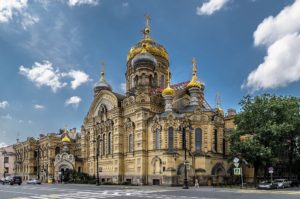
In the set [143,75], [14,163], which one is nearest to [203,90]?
[143,75]

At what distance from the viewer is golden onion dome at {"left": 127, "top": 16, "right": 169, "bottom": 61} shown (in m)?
73.0

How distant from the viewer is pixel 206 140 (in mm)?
56125

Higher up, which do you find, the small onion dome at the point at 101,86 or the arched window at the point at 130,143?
the small onion dome at the point at 101,86

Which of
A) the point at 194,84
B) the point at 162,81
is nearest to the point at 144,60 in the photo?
the point at 162,81

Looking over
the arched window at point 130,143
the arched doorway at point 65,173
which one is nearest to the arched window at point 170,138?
the arched window at point 130,143

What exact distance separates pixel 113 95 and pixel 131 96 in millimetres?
5793

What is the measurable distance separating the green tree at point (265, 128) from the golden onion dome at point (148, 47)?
26961 millimetres

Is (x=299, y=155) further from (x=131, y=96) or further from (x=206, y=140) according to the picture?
(x=131, y=96)

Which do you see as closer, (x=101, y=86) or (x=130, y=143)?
(x=130, y=143)

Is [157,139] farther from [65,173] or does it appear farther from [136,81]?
[65,173]

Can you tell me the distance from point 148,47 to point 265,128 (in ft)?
108

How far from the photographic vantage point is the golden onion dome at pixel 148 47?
73.0 m

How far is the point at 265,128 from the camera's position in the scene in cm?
4697

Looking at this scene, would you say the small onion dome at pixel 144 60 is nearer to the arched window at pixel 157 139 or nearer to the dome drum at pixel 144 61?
the dome drum at pixel 144 61
